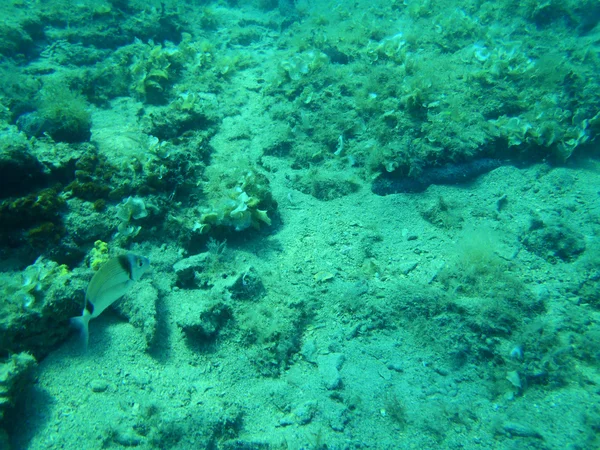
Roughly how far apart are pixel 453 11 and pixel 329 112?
7.58 m

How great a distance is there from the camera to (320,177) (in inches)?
221

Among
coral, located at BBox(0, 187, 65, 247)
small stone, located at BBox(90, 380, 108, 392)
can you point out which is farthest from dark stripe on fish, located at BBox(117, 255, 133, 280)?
coral, located at BBox(0, 187, 65, 247)

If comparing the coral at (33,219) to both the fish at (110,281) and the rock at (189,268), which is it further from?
the fish at (110,281)

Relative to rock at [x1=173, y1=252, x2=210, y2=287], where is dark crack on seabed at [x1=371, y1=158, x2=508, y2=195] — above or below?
above

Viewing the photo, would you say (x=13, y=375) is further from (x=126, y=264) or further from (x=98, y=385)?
(x=126, y=264)

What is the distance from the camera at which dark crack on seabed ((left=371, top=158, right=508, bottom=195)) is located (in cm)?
532

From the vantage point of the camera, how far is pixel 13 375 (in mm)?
2789

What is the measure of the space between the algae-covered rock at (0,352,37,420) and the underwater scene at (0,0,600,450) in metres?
0.02

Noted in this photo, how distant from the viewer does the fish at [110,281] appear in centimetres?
257

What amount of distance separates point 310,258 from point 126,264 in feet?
8.40

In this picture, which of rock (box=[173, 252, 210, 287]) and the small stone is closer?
the small stone

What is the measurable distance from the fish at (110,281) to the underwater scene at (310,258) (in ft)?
0.06

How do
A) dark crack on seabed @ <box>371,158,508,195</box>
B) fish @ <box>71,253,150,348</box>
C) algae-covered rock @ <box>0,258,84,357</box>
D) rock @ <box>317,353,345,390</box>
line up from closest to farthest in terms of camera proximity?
fish @ <box>71,253,150,348</box> < algae-covered rock @ <box>0,258,84,357</box> < rock @ <box>317,353,345,390</box> < dark crack on seabed @ <box>371,158,508,195</box>

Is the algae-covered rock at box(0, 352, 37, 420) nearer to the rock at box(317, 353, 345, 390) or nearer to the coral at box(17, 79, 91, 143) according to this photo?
the rock at box(317, 353, 345, 390)
